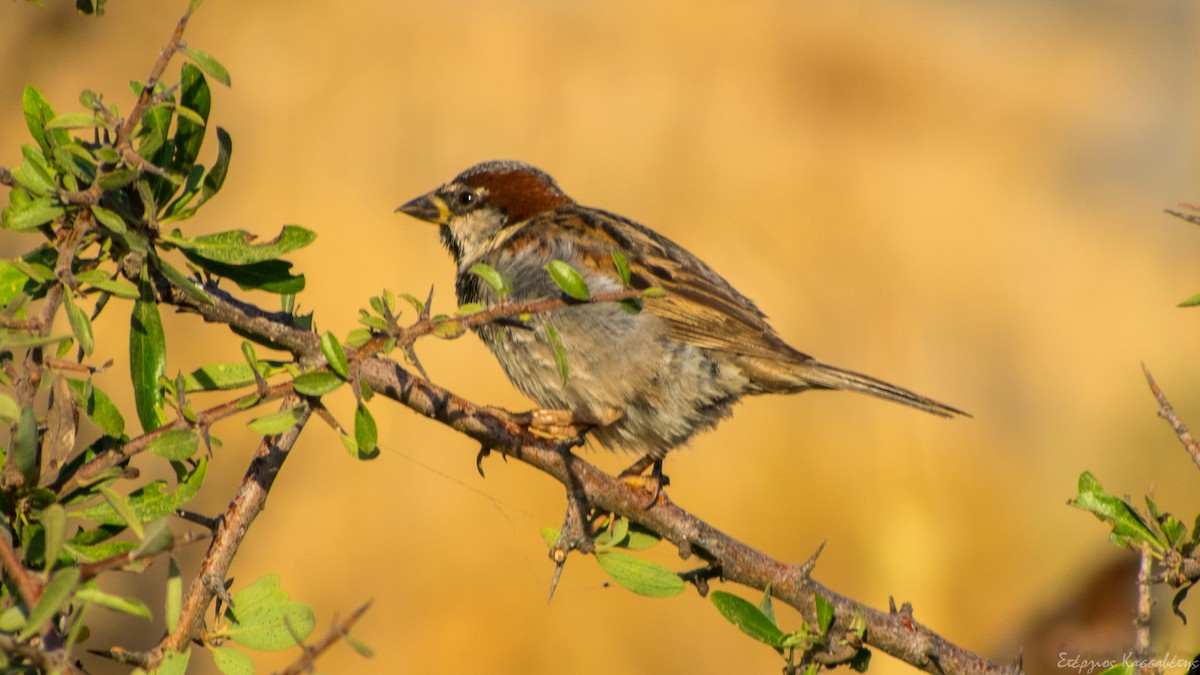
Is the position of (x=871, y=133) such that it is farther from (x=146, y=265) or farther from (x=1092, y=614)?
(x=146, y=265)

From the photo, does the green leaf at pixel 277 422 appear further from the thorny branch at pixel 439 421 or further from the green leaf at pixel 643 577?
the green leaf at pixel 643 577

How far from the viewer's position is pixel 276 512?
671cm

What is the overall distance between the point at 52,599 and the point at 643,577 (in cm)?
126

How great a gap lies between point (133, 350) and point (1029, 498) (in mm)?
7121

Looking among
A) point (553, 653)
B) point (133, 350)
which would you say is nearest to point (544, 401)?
point (133, 350)

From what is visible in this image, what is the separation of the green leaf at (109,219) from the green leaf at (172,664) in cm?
67

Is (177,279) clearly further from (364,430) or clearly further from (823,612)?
(823,612)

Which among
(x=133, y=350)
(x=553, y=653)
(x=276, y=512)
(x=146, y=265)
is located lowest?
(x=553, y=653)

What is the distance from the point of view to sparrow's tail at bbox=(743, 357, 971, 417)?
11.9 ft

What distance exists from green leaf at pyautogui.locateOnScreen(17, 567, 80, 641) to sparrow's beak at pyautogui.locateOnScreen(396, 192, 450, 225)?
11.1 ft

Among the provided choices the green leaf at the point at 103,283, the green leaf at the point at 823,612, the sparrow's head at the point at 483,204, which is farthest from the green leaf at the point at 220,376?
the sparrow's head at the point at 483,204

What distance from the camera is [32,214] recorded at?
1.80 m

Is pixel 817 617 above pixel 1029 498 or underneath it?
above

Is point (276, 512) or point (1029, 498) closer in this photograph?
point (276, 512)
